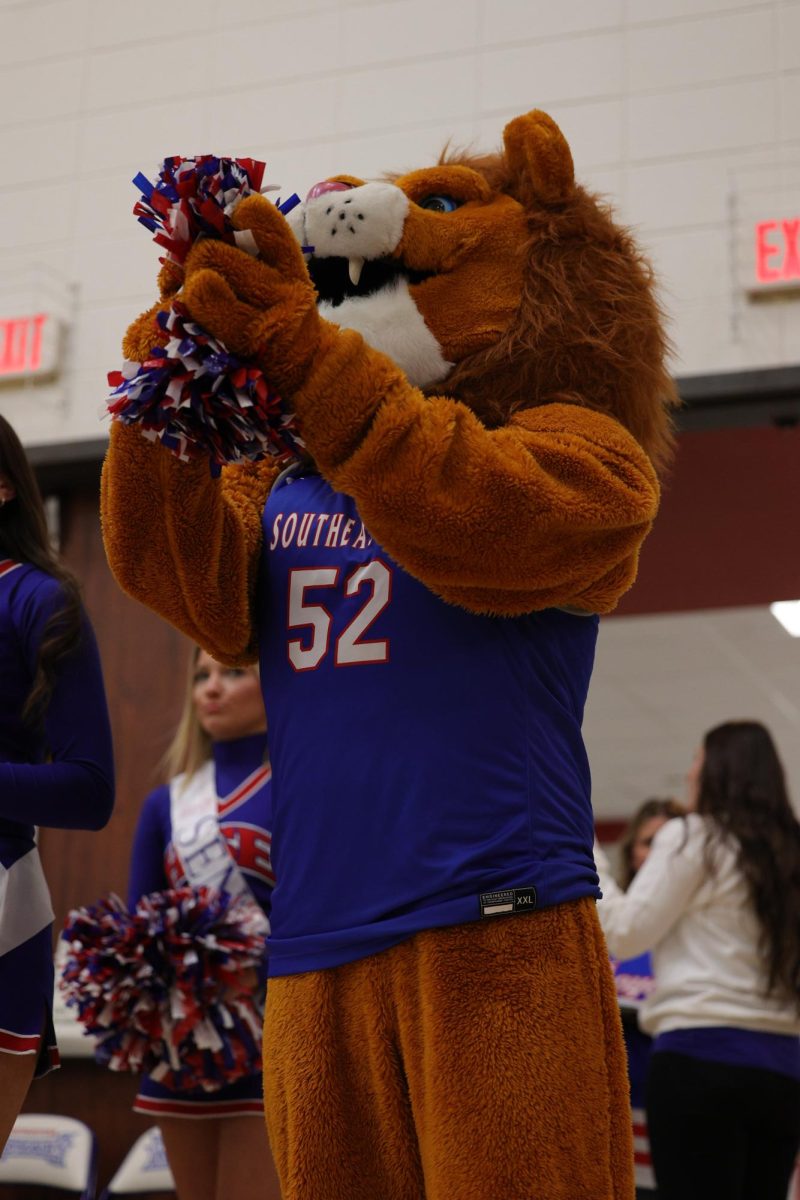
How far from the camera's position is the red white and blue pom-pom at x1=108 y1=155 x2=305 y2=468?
4.51ft


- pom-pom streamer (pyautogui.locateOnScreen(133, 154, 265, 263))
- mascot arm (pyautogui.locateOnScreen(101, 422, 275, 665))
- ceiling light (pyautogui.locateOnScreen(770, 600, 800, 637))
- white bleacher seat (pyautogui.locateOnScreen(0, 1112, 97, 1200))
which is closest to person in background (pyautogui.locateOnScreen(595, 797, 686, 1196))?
white bleacher seat (pyautogui.locateOnScreen(0, 1112, 97, 1200))

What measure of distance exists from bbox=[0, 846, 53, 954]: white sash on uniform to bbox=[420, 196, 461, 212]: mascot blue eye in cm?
98

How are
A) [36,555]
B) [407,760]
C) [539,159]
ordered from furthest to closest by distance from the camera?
[36,555] < [539,159] < [407,760]

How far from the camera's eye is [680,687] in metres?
9.55

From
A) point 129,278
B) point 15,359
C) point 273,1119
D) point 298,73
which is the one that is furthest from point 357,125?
point 273,1119

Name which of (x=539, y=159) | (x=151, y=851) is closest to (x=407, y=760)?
(x=539, y=159)

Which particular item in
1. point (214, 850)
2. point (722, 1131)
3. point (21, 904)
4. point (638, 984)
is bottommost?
point (722, 1131)

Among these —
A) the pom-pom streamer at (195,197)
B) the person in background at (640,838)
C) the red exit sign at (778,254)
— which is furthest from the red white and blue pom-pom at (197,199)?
the person in background at (640,838)

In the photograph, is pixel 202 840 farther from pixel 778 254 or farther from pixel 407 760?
pixel 778 254

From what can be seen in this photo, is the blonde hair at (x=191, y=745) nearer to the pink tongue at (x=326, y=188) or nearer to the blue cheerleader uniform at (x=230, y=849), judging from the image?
the blue cheerleader uniform at (x=230, y=849)

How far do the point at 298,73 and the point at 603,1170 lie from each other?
165 inches

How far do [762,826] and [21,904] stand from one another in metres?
1.87

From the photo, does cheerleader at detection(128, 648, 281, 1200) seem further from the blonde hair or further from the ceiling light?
the ceiling light

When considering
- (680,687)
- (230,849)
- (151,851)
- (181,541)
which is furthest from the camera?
(680,687)
